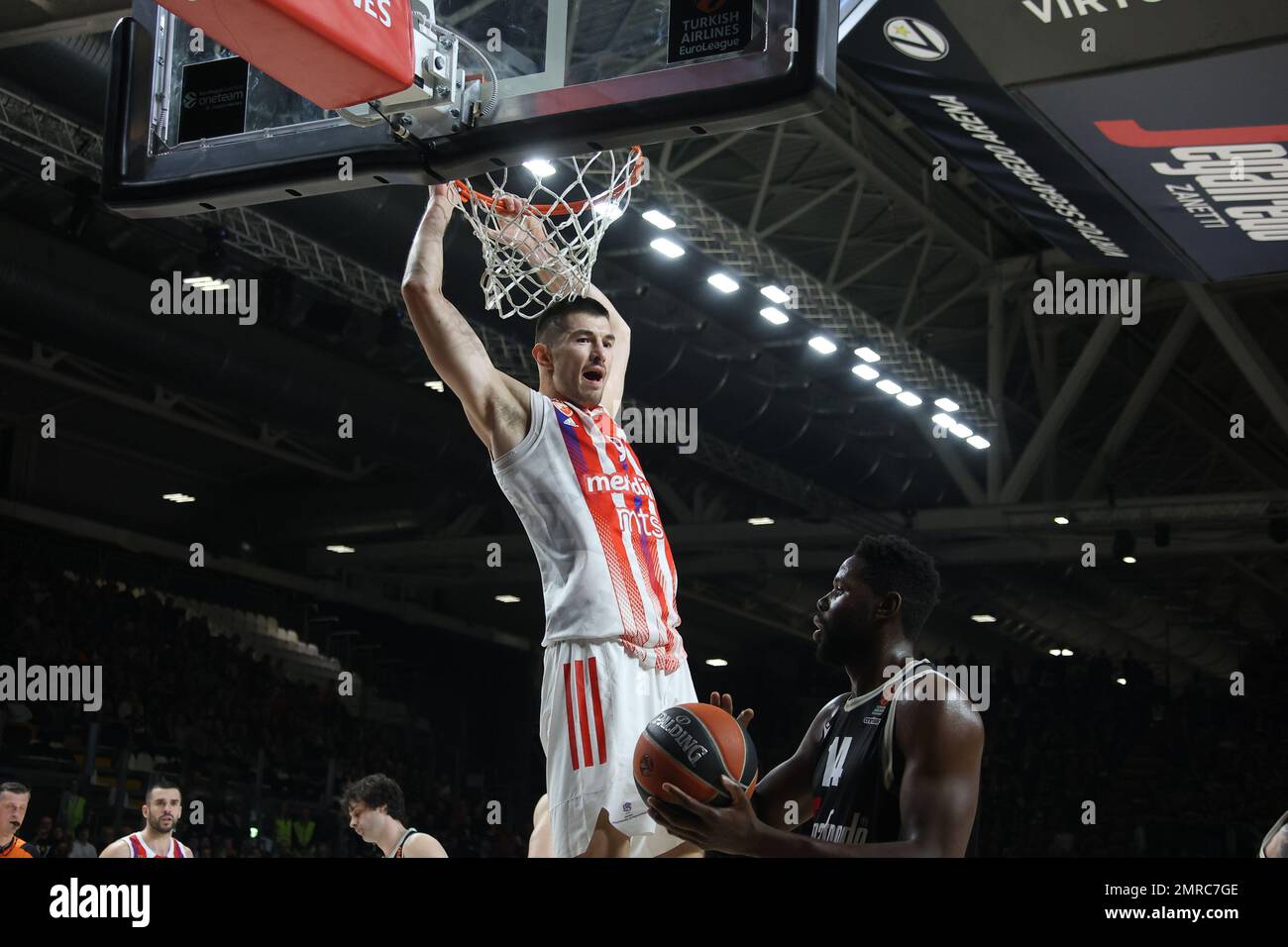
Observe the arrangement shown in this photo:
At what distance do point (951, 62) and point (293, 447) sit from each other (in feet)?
47.2

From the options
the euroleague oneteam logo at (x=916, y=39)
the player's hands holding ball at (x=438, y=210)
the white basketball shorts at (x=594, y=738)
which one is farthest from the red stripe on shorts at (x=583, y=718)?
the euroleague oneteam logo at (x=916, y=39)

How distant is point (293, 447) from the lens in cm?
1831

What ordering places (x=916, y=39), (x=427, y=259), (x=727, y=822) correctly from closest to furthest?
1. (x=727, y=822)
2. (x=427, y=259)
3. (x=916, y=39)

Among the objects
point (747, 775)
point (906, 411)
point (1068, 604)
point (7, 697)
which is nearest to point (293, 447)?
point (7, 697)

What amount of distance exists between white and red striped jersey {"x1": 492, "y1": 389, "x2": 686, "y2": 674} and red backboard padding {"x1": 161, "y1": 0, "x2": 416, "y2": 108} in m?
0.95

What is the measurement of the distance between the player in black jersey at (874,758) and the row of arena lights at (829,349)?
747cm

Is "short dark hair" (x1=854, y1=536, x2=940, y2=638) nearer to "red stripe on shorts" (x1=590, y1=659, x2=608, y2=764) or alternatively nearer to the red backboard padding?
"red stripe on shorts" (x1=590, y1=659, x2=608, y2=764)

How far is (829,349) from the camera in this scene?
43.7 feet

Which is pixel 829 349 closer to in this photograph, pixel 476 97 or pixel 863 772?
pixel 476 97

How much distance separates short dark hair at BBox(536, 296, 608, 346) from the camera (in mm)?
4520

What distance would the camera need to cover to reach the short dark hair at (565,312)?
4.52 meters

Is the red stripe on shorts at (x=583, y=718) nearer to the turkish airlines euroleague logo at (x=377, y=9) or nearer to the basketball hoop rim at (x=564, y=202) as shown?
the basketball hoop rim at (x=564, y=202)

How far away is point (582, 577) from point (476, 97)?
1.29 metres

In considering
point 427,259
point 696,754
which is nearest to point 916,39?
point 427,259
